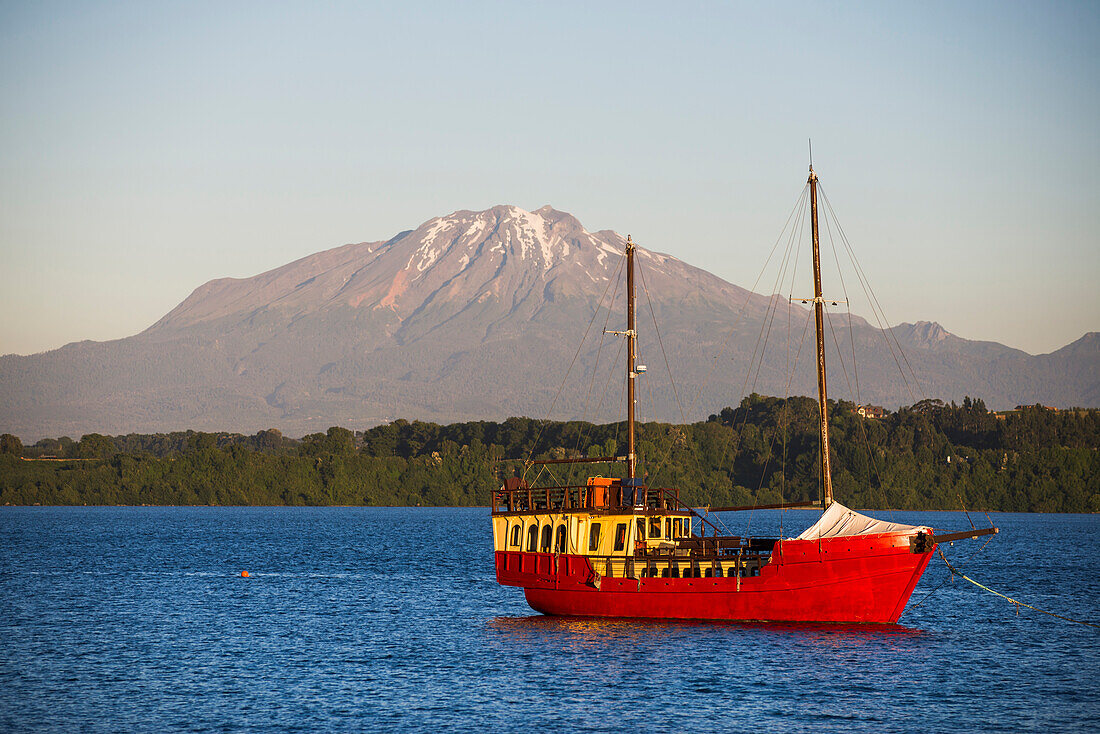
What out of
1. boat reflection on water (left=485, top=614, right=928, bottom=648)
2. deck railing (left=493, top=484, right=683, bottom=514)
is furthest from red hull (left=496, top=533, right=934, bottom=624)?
deck railing (left=493, top=484, right=683, bottom=514)

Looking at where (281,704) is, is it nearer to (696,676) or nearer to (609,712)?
(609,712)

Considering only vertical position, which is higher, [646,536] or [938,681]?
[646,536]

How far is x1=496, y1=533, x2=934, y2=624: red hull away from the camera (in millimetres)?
51688

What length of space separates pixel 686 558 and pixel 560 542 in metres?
6.37

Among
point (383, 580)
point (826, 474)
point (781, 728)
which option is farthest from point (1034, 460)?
point (781, 728)

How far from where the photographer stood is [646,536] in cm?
5734

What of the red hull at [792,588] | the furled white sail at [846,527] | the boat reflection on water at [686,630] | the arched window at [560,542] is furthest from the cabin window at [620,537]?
the furled white sail at [846,527]

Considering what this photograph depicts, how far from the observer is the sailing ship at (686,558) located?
170 ft

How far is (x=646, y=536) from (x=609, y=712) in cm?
1656

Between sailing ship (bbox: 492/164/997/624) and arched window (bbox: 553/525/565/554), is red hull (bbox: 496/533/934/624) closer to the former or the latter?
sailing ship (bbox: 492/164/997/624)

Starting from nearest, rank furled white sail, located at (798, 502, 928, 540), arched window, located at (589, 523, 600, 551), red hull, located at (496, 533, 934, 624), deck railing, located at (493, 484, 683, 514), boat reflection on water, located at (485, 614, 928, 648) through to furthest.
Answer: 1. red hull, located at (496, 533, 934, 624)
2. furled white sail, located at (798, 502, 928, 540)
3. boat reflection on water, located at (485, 614, 928, 648)
4. arched window, located at (589, 523, 600, 551)
5. deck railing, located at (493, 484, 683, 514)

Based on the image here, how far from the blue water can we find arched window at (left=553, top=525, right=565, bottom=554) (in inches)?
134

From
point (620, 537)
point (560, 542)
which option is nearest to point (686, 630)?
point (620, 537)

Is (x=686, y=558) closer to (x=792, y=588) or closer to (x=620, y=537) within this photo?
(x=620, y=537)
